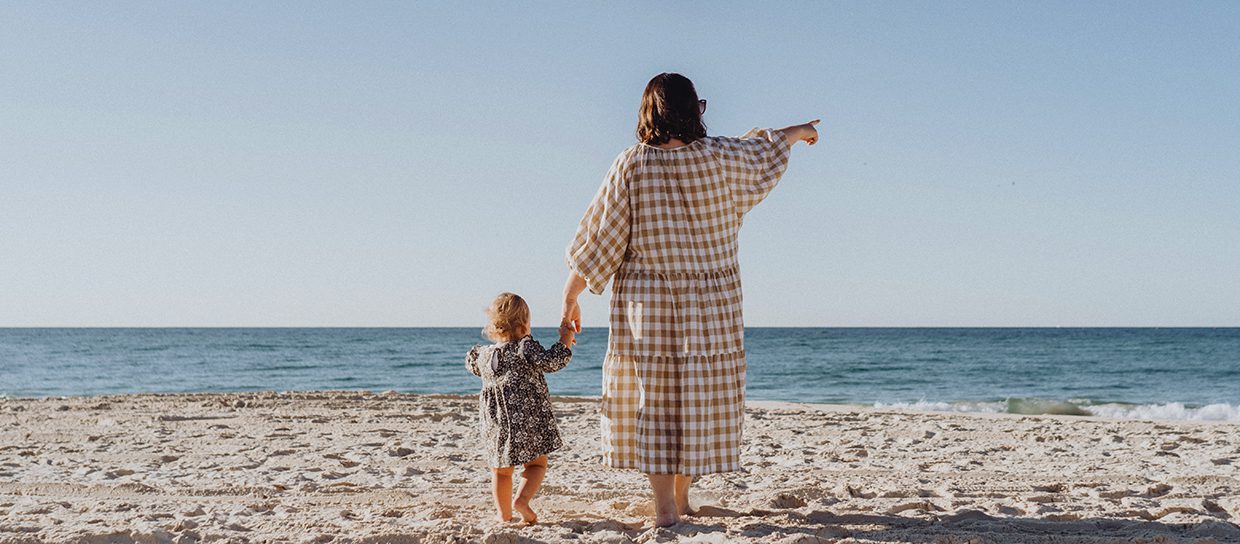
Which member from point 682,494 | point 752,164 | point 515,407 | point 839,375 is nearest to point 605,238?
point 752,164

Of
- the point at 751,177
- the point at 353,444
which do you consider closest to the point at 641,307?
the point at 751,177

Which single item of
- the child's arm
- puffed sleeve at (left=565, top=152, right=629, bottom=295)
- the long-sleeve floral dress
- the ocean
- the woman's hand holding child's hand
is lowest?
the ocean

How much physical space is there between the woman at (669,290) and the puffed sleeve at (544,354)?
0.52 ft

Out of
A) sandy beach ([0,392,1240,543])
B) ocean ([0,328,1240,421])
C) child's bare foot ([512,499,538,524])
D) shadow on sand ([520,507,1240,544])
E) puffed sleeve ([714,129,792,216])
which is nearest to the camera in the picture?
shadow on sand ([520,507,1240,544])

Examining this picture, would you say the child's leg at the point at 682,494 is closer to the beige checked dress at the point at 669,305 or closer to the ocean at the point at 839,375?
the beige checked dress at the point at 669,305

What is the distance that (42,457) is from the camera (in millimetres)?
5730

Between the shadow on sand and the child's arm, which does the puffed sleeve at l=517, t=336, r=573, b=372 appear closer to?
the child's arm

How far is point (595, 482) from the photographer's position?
476 centimetres

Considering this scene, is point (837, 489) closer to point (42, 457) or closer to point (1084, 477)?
point (1084, 477)

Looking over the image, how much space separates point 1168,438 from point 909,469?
2.37 metres

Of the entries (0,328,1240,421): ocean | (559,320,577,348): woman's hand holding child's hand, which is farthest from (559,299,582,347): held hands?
(0,328,1240,421): ocean

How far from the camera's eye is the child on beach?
3447 mm

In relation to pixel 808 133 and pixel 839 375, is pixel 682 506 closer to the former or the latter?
pixel 808 133

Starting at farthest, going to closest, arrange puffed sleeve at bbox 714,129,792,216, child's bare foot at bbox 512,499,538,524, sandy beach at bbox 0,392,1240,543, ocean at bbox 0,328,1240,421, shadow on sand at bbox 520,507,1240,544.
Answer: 1. ocean at bbox 0,328,1240,421
2. child's bare foot at bbox 512,499,538,524
3. sandy beach at bbox 0,392,1240,543
4. puffed sleeve at bbox 714,129,792,216
5. shadow on sand at bbox 520,507,1240,544
